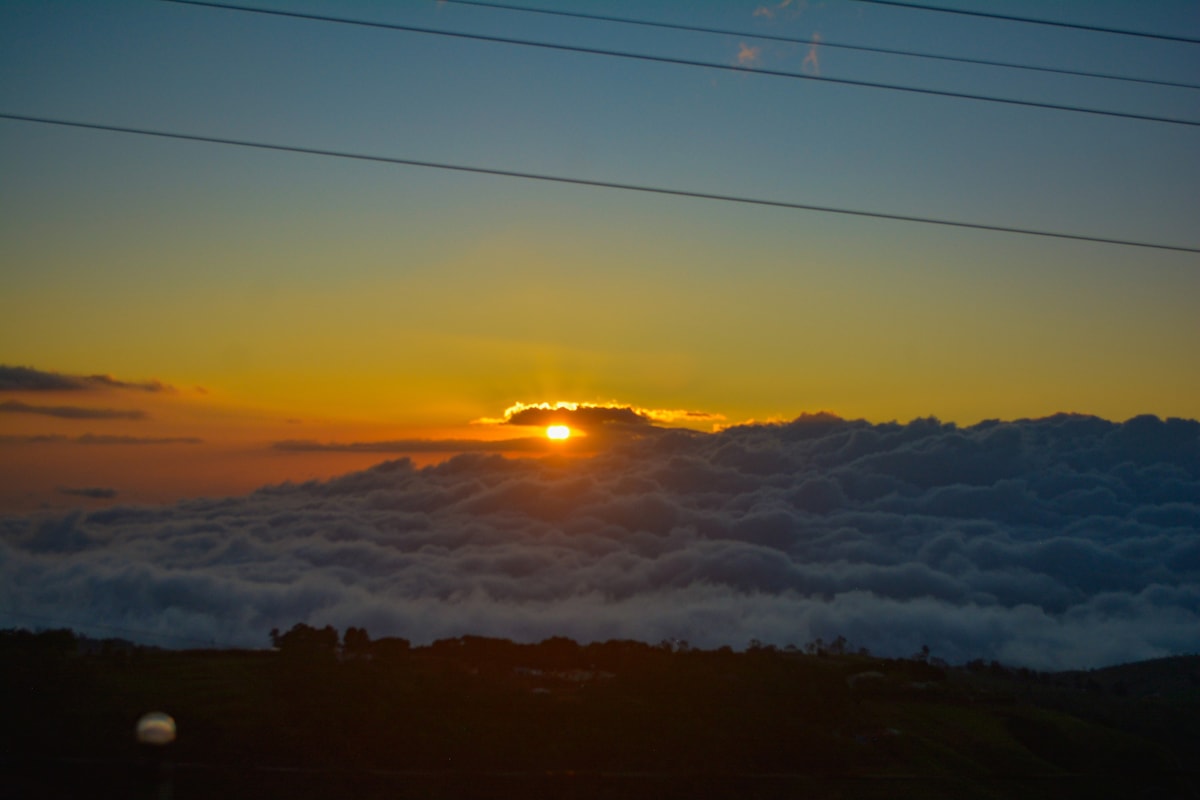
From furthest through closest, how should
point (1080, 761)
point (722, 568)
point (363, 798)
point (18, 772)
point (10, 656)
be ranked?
point (722, 568), point (1080, 761), point (10, 656), point (363, 798), point (18, 772)

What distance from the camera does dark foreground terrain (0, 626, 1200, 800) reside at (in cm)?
1170

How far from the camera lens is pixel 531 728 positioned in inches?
563

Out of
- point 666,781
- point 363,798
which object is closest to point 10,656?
point 363,798

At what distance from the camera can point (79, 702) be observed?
14.1 meters

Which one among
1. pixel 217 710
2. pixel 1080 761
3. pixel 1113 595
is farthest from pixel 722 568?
pixel 217 710

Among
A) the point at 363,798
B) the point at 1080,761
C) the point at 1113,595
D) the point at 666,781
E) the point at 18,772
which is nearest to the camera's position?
the point at 18,772

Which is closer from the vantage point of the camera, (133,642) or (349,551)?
(133,642)

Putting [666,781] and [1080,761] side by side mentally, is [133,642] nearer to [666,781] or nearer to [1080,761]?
[666,781]

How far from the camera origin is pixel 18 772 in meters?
10.1

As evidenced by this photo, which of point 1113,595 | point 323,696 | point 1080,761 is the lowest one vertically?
point 1080,761

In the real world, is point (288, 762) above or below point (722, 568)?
below

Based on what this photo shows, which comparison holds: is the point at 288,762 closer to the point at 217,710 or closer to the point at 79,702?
the point at 217,710

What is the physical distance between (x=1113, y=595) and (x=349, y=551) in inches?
2061

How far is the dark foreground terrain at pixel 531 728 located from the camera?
11.7 meters
